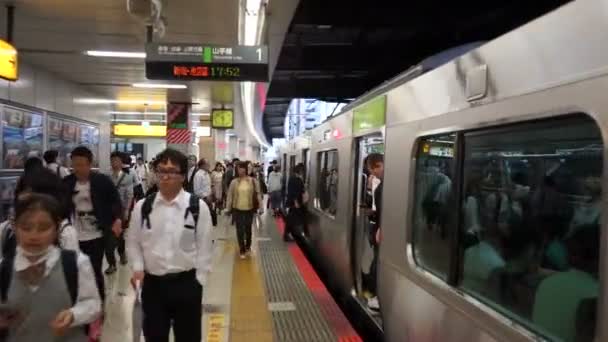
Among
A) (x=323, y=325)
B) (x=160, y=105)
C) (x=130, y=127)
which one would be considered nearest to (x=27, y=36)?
(x=323, y=325)

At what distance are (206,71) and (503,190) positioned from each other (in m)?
5.75

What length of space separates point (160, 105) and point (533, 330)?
16464 millimetres

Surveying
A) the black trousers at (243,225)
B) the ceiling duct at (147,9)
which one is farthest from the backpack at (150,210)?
the black trousers at (243,225)

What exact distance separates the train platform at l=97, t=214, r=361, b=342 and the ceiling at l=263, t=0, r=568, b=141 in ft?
15.0

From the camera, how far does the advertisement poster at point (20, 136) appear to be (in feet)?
27.7

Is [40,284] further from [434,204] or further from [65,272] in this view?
[434,204]

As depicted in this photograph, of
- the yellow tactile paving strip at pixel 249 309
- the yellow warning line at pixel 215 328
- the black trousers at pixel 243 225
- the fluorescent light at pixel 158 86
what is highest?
the fluorescent light at pixel 158 86

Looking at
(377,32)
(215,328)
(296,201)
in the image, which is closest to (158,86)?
(296,201)

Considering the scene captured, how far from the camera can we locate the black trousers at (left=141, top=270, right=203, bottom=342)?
3338 millimetres

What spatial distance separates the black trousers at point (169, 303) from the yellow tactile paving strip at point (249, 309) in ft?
4.25

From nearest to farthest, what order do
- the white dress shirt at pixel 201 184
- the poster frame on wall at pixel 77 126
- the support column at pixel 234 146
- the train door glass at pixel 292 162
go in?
the poster frame on wall at pixel 77 126 → the white dress shirt at pixel 201 184 → the train door glass at pixel 292 162 → the support column at pixel 234 146

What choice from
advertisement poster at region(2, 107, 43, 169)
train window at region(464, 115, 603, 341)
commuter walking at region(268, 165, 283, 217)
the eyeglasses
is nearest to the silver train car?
train window at region(464, 115, 603, 341)

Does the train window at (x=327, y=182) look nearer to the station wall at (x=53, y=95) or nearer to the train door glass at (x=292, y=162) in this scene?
the station wall at (x=53, y=95)

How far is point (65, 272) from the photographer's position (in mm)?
2246
